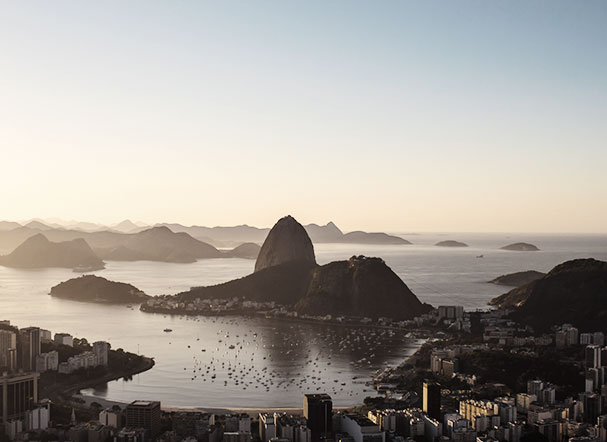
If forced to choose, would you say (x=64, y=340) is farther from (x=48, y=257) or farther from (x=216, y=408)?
(x=48, y=257)

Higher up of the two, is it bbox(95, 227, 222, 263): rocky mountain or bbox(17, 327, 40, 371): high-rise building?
bbox(95, 227, 222, 263): rocky mountain

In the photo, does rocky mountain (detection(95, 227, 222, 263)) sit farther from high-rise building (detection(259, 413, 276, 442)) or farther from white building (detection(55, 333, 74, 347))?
high-rise building (detection(259, 413, 276, 442))

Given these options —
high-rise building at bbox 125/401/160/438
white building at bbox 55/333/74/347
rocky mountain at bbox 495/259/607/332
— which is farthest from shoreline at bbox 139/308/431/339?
high-rise building at bbox 125/401/160/438

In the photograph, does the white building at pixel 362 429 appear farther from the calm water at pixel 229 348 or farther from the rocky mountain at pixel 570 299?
the rocky mountain at pixel 570 299

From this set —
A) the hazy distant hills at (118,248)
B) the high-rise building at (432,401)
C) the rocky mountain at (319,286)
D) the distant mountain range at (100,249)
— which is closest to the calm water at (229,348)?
the high-rise building at (432,401)

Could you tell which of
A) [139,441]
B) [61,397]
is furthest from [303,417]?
[61,397]

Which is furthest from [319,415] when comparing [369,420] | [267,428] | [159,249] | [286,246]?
[159,249]

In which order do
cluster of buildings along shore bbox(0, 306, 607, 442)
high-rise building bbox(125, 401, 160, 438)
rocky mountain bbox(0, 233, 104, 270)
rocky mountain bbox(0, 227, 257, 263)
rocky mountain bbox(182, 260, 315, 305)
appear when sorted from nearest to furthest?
cluster of buildings along shore bbox(0, 306, 607, 442) < high-rise building bbox(125, 401, 160, 438) < rocky mountain bbox(182, 260, 315, 305) < rocky mountain bbox(0, 233, 104, 270) < rocky mountain bbox(0, 227, 257, 263)
